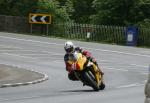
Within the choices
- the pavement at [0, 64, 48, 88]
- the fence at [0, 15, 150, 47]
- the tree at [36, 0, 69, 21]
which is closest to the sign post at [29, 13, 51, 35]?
the fence at [0, 15, 150, 47]

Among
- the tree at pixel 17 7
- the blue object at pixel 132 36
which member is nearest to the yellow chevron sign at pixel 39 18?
the tree at pixel 17 7

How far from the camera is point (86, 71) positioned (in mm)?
20391

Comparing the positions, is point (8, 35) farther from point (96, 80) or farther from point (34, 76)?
point (96, 80)

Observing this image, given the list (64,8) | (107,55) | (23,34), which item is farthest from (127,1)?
(107,55)

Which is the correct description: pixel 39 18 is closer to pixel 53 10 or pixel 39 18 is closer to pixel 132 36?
pixel 53 10

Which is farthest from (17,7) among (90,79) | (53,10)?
(90,79)

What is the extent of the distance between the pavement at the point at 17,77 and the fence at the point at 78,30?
21079 mm

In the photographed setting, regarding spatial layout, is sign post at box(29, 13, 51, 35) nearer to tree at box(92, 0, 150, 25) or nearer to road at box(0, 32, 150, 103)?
road at box(0, 32, 150, 103)

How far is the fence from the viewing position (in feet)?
159

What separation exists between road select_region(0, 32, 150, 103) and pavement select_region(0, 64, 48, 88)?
0.40 m

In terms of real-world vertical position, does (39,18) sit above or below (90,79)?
above

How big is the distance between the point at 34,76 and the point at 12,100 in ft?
28.3

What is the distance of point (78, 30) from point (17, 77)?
26818mm

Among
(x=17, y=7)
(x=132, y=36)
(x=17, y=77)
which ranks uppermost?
(x=17, y=7)
